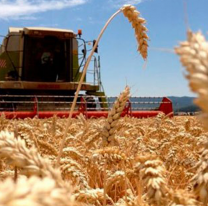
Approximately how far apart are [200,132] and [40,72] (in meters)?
11.3

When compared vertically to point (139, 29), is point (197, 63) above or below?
below

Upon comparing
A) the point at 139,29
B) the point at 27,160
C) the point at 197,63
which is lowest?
the point at 27,160

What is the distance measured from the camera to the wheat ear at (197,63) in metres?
0.38

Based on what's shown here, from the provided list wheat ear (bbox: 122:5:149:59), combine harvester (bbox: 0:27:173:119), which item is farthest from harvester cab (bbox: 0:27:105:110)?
wheat ear (bbox: 122:5:149:59)

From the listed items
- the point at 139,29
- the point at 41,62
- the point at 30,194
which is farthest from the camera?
the point at 41,62

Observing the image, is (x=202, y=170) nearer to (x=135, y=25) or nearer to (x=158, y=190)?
(x=158, y=190)

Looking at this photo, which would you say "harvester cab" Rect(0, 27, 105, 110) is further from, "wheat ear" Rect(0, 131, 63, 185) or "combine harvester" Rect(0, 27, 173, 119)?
"wheat ear" Rect(0, 131, 63, 185)

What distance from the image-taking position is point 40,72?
14.5 metres

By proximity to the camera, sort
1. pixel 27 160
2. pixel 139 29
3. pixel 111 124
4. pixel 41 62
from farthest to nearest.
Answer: pixel 41 62 < pixel 139 29 < pixel 111 124 < pixel 27 160

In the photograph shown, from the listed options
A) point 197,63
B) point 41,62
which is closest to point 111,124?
point 197,63

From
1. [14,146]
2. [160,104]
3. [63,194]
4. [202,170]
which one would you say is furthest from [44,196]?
[160,104]

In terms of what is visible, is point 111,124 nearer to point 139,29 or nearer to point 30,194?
point 139,29

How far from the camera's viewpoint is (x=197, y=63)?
426 millimetres

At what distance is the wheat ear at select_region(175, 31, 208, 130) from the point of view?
0.38 metres
